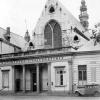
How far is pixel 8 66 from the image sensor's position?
37844mm

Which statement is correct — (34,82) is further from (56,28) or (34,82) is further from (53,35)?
(56,28)

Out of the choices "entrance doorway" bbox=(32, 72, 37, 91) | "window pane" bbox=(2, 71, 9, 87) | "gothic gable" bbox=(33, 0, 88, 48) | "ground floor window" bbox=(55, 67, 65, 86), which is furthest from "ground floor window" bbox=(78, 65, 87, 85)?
"window pane" bbox=(2, 71, 9, 87)

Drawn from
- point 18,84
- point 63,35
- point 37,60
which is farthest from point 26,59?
point 63,35

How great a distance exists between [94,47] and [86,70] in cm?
462

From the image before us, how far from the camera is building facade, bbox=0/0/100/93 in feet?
107

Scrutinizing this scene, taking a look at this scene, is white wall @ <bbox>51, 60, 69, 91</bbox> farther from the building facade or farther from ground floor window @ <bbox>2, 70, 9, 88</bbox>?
ground floor window @ <bbox>2, 70, 9, 88</bbox>

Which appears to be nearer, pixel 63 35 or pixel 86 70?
pixel 86 70

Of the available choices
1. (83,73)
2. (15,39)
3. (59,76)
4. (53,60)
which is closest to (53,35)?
(53,60)

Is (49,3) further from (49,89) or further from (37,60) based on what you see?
(49,89)

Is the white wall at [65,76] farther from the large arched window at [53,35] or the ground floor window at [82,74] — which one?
the large arched window at [53,35]

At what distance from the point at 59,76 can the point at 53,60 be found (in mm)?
2165

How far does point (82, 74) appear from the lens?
32.7m

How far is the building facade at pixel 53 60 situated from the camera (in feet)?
107

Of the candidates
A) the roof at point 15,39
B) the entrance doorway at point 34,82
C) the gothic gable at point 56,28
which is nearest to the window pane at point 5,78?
the entrance doorway at point 34,82
